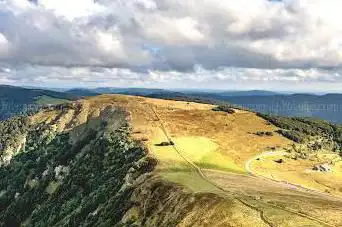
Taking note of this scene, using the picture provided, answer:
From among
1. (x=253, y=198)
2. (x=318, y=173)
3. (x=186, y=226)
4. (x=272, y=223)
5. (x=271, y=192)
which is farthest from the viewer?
(x=318, y=173)

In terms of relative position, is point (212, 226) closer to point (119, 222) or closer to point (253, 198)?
point (253, 198)

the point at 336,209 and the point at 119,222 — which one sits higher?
the point at 336,209

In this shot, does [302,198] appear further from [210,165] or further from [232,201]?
[210,165]

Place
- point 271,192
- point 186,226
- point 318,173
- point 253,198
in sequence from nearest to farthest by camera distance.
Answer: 1. point 186,226
2. point 253,198
3. point 271,192
4. point 318,173

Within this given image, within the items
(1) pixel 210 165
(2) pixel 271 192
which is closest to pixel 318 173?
(1) pixel 210 165

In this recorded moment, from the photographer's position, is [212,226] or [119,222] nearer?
[212,226]

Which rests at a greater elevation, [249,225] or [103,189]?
[249,225]

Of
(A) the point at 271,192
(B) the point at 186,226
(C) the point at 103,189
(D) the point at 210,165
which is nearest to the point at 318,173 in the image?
(D) the point at 210,165

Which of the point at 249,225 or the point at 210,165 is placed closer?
the point at 249,225

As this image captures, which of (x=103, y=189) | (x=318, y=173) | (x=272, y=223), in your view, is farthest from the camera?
(x=318, y=173)
